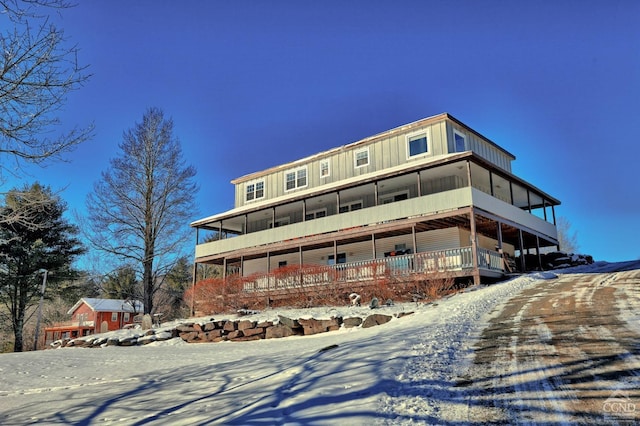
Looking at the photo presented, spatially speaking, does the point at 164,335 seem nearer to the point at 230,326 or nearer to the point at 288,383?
the point at 230,326

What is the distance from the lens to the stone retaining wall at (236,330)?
552 inches

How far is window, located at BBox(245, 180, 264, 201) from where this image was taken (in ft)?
107

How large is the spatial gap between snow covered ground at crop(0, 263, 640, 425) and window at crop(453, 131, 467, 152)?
41.7 ft

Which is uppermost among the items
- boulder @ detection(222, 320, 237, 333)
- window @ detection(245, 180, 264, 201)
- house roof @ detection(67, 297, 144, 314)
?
window @ detection(245, 180, 264, 201)

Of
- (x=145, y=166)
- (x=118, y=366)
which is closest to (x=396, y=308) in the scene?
(x=118, y=366)

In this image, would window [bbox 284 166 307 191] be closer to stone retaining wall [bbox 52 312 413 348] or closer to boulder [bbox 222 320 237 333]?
stone retaining wall [bbox 52 312 413 348]

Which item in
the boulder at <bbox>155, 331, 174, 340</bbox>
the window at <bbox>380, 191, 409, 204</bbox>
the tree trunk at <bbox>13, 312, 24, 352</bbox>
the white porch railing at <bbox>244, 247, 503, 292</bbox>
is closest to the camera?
the boulder at <bbox>155, 331, 174, 340</bbox>

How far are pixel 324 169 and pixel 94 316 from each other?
32992 millimetres

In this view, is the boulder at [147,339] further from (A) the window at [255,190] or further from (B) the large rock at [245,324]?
(A) the window at [255,190]

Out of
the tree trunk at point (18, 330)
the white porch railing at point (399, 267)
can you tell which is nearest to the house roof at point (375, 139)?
the white porch railing at point (399, 267)

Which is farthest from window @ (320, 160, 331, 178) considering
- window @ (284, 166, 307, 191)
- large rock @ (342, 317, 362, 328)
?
large rock @ (342, 317, 362, 328)

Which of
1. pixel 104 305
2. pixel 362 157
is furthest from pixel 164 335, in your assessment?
pixel 104 305

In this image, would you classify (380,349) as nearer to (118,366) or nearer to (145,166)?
(118,366)

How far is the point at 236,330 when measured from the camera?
16625 mm
